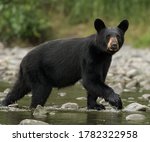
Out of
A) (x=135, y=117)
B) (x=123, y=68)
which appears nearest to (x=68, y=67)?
(x=135, y=117)

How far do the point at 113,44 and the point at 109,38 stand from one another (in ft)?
0.65

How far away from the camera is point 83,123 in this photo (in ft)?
27.2

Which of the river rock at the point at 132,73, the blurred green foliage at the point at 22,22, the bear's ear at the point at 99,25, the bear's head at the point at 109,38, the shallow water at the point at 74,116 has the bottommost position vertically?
the shallow water at the point at 74,116

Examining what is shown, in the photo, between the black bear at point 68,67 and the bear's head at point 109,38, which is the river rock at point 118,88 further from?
the bear's head at point 109,38

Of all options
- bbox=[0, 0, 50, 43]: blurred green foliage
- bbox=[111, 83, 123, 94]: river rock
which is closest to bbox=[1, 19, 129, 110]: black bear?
bbox=[111, 83, 123, 94]: river rock

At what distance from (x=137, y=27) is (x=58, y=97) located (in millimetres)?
10425

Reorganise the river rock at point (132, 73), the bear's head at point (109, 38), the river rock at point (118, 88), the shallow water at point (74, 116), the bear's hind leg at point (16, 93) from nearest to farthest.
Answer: the shallow water at point (74, 116), the bear's head at point (109, 38), the bear's hind leg at point (16, 93), the river rock at point (118, 88), the river rock at point (132, 73)

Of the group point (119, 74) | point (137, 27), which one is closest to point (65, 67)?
point (119, 74)

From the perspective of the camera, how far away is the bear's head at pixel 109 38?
911 centimetres

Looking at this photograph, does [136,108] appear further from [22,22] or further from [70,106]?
[22,22]

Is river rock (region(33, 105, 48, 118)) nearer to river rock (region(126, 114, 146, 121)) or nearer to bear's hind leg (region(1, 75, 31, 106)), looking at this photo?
bear's hind leg (region(1, 75, 31, 106))

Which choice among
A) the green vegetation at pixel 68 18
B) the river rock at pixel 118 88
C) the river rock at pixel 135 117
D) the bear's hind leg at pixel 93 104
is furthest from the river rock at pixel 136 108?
the green vegetation at pixel 68 18

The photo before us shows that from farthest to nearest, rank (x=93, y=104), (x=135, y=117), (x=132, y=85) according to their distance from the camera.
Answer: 1. (x=132, y=85)
2. (x=93, y=104)
3. (x=135, y=117)

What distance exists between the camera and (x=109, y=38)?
9234 millimetres
